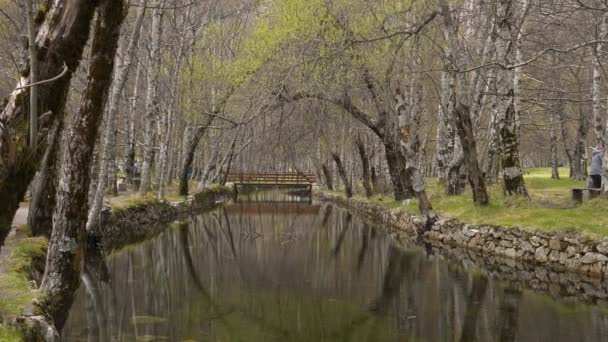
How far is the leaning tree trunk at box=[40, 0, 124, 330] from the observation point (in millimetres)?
6918

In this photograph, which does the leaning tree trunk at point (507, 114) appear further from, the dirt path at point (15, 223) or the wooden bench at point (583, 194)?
the dirt path at point (15, 223)

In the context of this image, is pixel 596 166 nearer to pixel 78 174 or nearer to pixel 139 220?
pixel 139 220

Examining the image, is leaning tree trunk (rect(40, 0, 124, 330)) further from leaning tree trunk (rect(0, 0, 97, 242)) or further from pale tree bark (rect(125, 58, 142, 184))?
pale tree bark (rect(125, 58, 142, 184))

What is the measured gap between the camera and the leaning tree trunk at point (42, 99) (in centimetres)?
566

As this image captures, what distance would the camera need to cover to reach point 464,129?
1775 centimetres

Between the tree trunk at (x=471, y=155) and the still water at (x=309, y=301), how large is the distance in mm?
2762

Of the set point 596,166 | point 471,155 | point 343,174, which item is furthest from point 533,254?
point 343,174

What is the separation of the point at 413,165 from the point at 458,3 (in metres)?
6.10

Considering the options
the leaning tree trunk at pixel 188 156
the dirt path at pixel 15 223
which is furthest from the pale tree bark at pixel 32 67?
the leaning tree trunk at pixel 188 156

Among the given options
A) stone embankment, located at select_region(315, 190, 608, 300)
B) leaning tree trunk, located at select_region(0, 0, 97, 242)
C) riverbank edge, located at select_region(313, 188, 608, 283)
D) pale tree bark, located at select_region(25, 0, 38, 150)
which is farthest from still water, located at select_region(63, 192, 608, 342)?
pale tree bark, located at select_region(25, 0, 38, 150)

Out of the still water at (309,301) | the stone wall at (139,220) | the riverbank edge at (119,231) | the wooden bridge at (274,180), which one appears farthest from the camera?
the wooden bridge at (274,180)

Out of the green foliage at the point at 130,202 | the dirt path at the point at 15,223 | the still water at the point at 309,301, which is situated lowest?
the still water at the point at 309,301

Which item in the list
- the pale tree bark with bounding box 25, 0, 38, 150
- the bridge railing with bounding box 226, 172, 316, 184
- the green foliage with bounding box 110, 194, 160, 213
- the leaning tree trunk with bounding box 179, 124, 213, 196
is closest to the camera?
the pale tree bark with bounding box 25, 0, 38, 150

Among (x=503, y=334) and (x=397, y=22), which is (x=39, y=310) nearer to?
(x=503, y=334)
